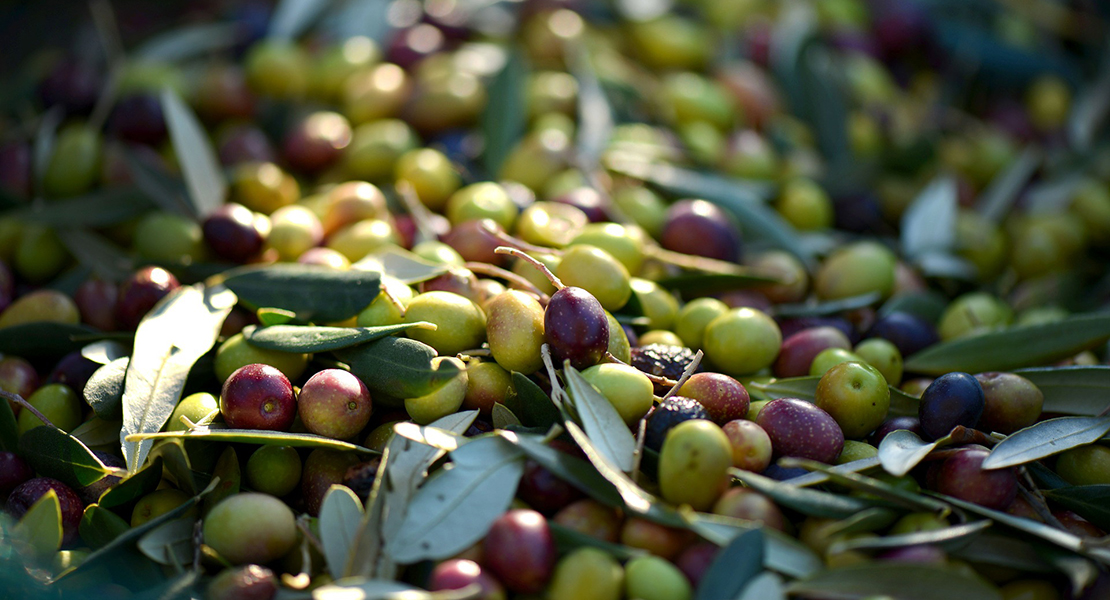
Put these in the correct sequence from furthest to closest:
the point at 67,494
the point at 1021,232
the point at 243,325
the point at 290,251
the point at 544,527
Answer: the point at 1021,232 → the point at 290,251 → the point at 243,325 → the point at 67,494 → the point at 544,527

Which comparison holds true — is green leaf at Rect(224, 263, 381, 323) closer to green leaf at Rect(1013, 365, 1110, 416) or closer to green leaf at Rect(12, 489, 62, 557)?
green leaf at Rect(12, 489, 62, 557)

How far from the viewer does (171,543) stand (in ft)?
3.43

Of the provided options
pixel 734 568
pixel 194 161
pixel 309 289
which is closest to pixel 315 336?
pixel 309 289

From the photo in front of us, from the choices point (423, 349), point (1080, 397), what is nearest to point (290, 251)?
point (423, 349)

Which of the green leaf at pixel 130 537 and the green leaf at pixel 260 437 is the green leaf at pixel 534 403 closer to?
the green leaf at pixel 260 437

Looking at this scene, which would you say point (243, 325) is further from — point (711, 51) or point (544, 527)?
point (711, 51)

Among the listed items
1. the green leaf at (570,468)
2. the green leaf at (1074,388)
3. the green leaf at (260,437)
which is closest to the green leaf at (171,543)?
the green leaf at (260,437)

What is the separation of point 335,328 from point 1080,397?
1.23 metres

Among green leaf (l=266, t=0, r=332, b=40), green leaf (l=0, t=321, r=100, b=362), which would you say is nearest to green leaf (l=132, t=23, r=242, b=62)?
green leaf (l=266, t=0, r=332, b=40)

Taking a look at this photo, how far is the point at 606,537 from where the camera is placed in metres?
1.03

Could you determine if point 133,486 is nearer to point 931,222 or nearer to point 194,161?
point 194,161

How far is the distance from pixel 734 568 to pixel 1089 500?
580 millimetres

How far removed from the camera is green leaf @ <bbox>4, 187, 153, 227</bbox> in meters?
1.71

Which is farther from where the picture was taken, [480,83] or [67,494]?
[480,83]
